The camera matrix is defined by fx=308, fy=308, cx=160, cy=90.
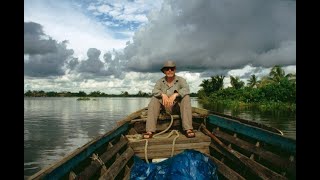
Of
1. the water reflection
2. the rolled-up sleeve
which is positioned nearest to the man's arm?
the rolled-up sleeve

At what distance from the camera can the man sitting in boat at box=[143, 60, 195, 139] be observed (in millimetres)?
5301

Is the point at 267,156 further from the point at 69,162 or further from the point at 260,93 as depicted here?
the point at 260,93

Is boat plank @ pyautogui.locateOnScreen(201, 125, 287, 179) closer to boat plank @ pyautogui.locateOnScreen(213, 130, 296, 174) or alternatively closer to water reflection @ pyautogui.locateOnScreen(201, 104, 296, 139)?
boat plank @ pyautogui.locateOnScreen(213, 130, 296, 174)

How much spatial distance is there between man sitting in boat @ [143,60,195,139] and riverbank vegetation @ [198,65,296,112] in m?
25.6

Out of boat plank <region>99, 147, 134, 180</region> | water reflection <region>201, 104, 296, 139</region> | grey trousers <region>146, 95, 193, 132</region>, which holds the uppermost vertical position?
grey trousers <region>146, 95, 193, 132</region>

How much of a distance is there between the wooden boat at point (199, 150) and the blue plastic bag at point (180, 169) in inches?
13.8

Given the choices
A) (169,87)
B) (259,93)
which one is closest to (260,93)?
(259,93)

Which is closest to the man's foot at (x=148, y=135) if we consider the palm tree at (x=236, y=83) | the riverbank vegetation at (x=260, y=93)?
the riverbank vegetation at (x=260, y=93)

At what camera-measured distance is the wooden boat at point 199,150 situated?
11.1 ft

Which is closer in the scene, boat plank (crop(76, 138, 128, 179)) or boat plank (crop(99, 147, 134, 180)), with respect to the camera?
boat plank (crop(76, 138, 128, 179))

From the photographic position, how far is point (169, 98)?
5480 millimetres
